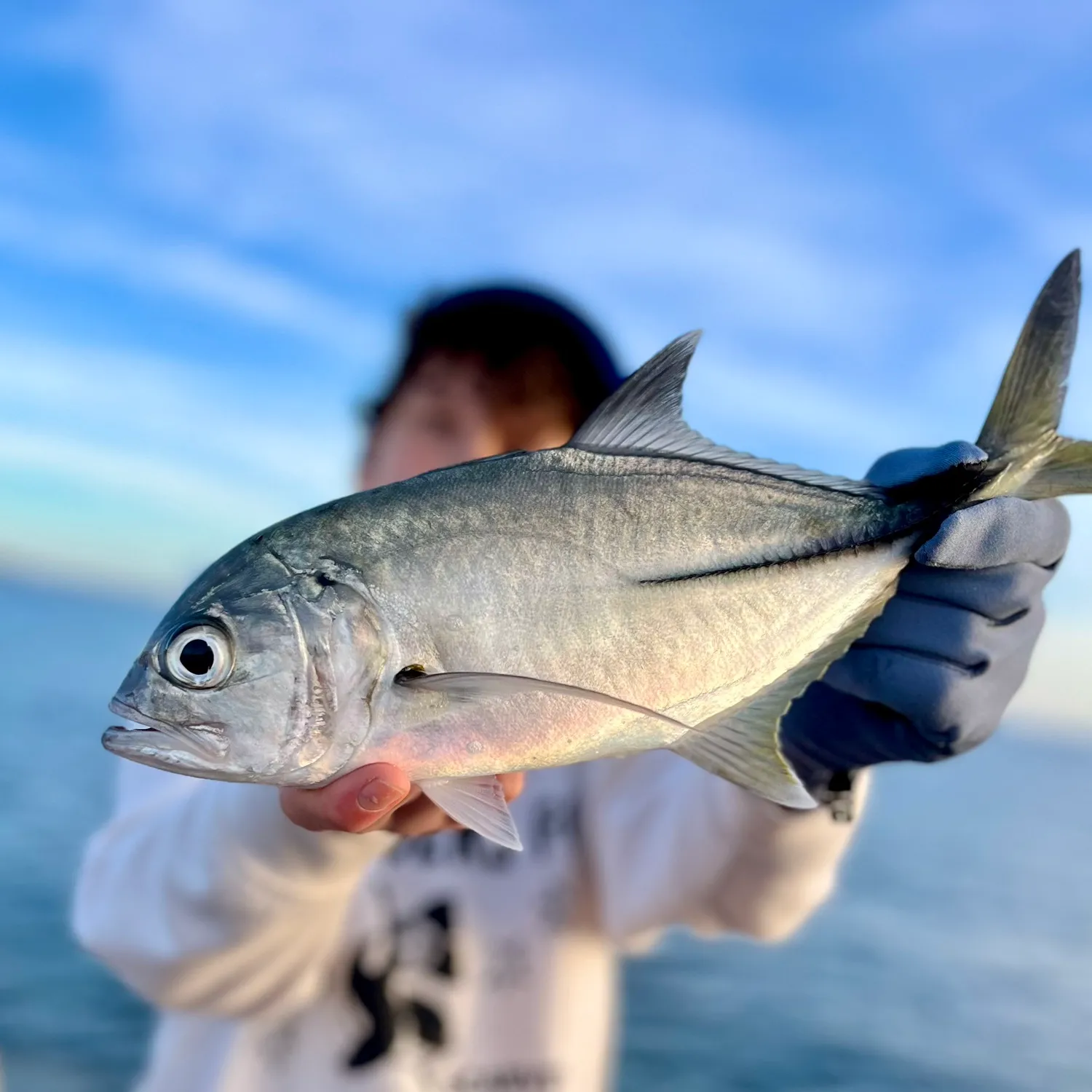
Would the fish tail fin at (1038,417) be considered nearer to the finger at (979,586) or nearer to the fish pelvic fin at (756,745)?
the finger at (979,586)

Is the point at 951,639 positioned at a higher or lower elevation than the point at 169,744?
higher

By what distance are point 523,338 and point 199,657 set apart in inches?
78.7

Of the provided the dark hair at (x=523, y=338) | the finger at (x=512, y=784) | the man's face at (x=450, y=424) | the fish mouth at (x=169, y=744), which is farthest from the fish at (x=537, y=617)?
the dark hair at (x=523, y=338)

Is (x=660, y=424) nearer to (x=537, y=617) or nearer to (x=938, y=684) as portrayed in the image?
(x=537, y=617)

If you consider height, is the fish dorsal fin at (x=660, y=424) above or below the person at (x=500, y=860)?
above

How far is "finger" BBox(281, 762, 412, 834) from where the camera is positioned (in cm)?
111

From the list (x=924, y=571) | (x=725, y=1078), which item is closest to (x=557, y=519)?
(x=924, y=571)

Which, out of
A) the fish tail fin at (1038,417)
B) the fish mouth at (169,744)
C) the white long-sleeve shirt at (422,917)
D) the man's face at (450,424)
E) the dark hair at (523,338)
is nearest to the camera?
the fish mouth at (169,744)

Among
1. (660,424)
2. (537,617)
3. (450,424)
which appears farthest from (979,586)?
(450,424)

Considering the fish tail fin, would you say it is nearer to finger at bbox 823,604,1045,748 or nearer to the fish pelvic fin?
finger at bbox 823,604,1045,748

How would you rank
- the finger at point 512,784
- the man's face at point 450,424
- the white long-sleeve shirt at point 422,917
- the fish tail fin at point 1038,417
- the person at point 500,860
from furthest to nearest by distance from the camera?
the man's face at point 450,424
the white long-sleeve shirt at point 422,917
the person at point 500,860
the finger at point 512,784
the fish tail fin at point 1038,417

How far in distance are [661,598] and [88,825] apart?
799 cm

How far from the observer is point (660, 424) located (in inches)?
49.9

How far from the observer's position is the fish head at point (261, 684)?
107cm
